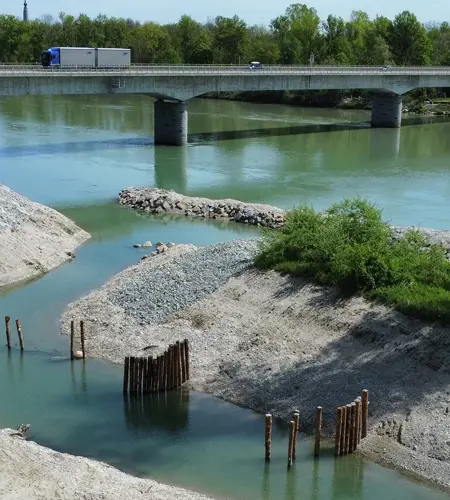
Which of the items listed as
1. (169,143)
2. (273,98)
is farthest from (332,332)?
(273,98)

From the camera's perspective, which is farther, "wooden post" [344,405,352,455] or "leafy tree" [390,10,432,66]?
"leafy tree" [390,10,432,66]

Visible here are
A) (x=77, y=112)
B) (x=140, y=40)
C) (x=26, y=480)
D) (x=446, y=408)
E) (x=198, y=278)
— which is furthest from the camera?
(x=140, y=40)

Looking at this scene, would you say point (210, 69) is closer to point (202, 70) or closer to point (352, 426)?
point (202, 70)

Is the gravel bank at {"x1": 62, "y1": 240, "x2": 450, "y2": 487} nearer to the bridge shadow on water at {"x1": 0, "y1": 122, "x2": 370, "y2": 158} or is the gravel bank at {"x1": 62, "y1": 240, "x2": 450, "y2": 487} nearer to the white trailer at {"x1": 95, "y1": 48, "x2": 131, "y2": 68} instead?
the bridge shadow on water at {"x1": 0, "y1": 122, "x2": 370, "y2": 158}

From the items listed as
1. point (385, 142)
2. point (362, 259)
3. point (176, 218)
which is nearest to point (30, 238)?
point (176, 218)

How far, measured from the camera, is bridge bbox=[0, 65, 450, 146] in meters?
64.3

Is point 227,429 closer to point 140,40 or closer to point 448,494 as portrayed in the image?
point 448,494

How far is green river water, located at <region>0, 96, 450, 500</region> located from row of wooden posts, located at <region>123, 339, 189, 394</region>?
44cm

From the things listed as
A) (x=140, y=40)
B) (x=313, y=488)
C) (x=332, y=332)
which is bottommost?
(x=313, y=488)

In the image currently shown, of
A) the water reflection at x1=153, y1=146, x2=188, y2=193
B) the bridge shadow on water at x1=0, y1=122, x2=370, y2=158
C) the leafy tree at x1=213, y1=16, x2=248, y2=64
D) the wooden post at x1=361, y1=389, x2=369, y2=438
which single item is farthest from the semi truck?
the leafy tree at x1=213, y1=16, x2=248, y2=64

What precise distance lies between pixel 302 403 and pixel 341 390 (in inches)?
47.7

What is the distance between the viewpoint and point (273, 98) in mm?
128500

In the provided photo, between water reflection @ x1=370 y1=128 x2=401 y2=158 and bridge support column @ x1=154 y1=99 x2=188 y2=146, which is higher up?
bridge support column @ x1=154 y1=99 x2=188 y2=146

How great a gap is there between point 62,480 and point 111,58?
62214mm
